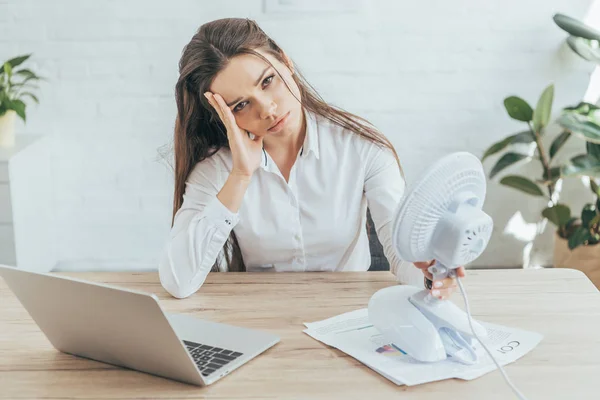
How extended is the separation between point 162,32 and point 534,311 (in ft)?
8.03

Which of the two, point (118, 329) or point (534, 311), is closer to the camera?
point (118, 329)

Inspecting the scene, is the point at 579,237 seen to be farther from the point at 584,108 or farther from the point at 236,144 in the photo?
the point at 236,144

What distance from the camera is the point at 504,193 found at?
3.72 meters

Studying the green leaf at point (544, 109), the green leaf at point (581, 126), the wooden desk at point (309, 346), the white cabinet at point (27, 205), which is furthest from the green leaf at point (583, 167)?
the white cabinet at point (27, 205)

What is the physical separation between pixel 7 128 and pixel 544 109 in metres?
2.23

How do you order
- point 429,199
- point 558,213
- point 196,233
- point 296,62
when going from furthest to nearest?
1. point 296,62
2. point 558,213
3. point 196,233
4. point 429,199

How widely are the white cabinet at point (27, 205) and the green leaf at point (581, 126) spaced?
2.17m

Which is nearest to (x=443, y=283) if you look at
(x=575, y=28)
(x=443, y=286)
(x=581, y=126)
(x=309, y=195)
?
(x=443, y=286)

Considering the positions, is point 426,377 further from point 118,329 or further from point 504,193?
point 504,193

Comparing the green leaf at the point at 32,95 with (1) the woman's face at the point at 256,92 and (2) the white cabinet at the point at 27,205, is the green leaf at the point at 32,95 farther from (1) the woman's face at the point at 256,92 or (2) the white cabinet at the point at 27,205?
(1) the woman's face at the point at 256,92

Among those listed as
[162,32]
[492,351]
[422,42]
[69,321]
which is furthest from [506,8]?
[69,321]

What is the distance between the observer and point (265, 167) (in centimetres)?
194

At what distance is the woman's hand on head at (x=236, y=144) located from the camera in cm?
180

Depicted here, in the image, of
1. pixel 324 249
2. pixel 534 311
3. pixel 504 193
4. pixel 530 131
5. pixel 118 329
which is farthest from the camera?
pixel 504 193
